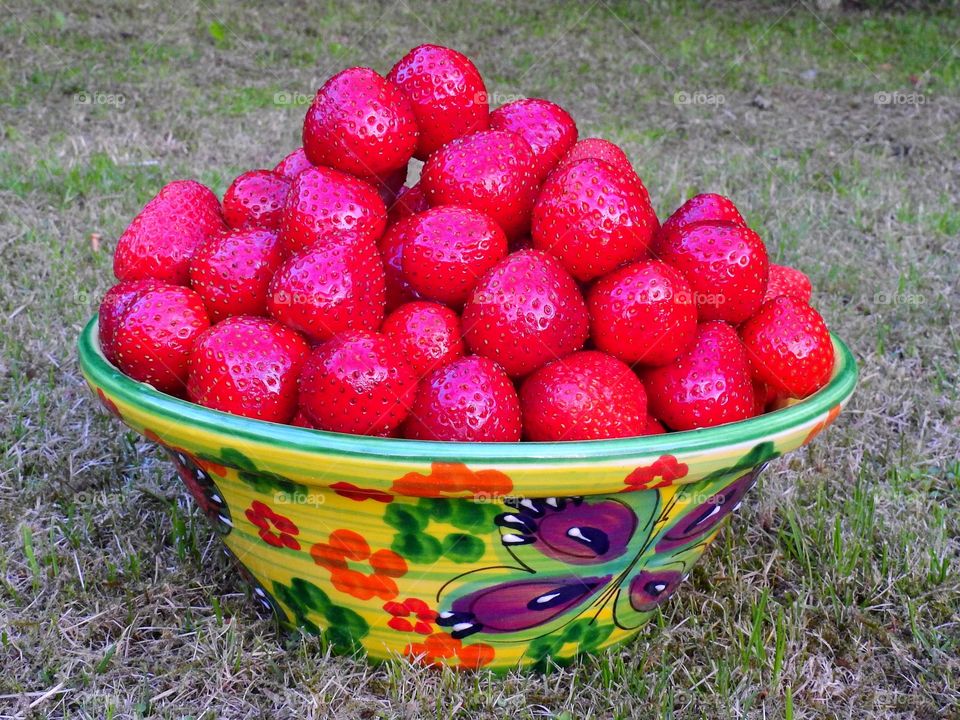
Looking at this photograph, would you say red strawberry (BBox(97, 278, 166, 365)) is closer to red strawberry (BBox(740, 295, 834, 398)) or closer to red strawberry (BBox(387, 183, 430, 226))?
red strawberry (BBox(387, 183, 430, 226))

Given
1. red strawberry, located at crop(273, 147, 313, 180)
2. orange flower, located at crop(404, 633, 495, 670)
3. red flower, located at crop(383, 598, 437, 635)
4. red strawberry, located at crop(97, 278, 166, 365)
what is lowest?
orange flower, located at crop(404, 633, 495, 670)

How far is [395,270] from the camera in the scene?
1371 millimetres

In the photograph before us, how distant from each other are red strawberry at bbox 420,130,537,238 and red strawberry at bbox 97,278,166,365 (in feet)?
1.41

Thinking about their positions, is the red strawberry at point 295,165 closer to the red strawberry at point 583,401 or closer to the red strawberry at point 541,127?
the red strawberry at point 541,127

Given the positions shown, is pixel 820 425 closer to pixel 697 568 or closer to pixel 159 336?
pixel 697 568

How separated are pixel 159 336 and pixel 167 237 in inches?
9.3

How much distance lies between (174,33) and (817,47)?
436cm

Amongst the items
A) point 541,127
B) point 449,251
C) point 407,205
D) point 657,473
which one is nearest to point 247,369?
point 449,251

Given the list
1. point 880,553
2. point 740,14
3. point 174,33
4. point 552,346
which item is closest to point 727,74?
point 740,14

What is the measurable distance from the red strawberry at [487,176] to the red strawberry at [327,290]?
0.55 ft

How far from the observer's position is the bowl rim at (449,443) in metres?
1.02

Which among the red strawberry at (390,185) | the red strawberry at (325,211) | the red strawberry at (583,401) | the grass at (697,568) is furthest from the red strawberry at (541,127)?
the grass at (697,568)

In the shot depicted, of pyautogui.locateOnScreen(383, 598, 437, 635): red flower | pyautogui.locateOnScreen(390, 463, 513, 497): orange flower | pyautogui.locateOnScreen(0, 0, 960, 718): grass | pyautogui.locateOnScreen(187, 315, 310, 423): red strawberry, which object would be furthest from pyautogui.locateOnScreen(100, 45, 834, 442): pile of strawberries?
pyautogui.locateOnScreen(0, 0, 960, 718): grass

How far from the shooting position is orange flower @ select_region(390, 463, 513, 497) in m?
1.03
